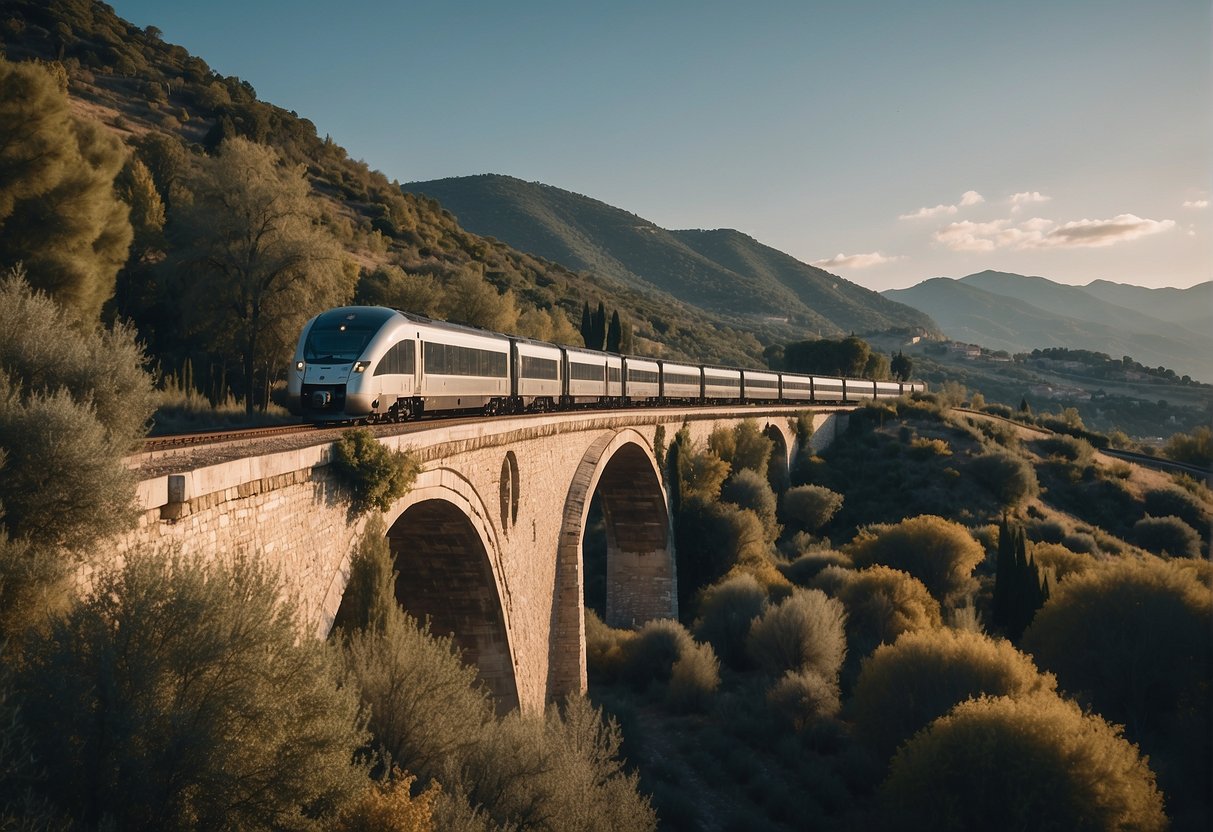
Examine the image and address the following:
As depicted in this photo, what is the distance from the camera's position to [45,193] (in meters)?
20.2

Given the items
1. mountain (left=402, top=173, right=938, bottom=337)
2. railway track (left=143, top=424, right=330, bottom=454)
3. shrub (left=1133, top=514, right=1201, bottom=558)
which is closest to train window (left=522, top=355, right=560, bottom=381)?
railway track (left=143, top=424, right=330, bottom=454)

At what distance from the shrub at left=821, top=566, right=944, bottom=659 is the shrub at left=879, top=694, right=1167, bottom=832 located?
9.31 m

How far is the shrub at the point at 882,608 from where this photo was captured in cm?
2158

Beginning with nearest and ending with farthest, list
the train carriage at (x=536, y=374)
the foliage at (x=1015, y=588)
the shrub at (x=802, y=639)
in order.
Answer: the shrub at (x=802, y=639) → the train carriage at (x=536, y=374) → the foliage at (x=1015, y=588)

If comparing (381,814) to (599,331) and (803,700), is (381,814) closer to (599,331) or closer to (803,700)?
(803,700)

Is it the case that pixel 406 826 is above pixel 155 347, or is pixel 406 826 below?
below

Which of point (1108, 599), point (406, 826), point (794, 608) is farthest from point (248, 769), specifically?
point (1108, 599)

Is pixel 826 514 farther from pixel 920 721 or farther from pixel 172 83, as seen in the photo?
pixel 172 83

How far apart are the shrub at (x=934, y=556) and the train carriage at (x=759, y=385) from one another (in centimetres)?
1504

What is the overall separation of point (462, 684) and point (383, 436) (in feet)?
10.1

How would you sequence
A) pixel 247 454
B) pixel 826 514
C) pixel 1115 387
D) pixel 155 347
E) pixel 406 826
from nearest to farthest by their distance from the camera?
pixel 406 826 < pixel 247 454 < pixel 155 347 < pixel 826 514 < pixel 1115 387

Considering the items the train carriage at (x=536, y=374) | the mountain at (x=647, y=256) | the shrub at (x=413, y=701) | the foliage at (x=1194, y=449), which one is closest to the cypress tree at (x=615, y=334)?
the train carriage at (x=536, y=374)

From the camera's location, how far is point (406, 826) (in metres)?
5.80

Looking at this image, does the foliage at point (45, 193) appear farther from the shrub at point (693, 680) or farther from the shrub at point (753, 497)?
the shrub at point (753, 497)
